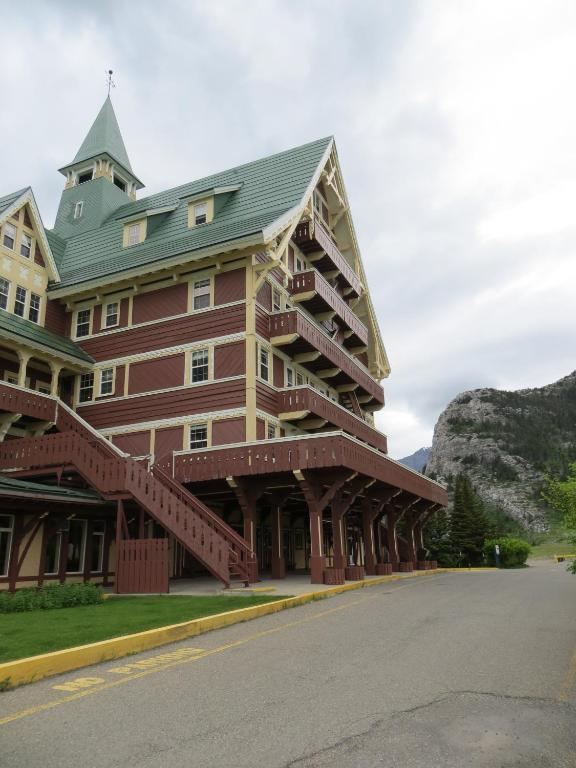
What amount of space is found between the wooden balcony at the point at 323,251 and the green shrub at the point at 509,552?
2552 cm

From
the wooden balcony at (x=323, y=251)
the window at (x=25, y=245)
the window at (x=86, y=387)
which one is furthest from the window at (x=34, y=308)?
the wooden balcony at (x=323, y=251)

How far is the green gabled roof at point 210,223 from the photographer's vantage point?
2712cm

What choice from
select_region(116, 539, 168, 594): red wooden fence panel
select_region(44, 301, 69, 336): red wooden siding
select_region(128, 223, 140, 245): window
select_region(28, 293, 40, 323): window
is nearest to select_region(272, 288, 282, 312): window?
select_region(128, 223, 140, 245): window

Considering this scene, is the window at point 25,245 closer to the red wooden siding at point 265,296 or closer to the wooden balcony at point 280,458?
the red wooden siding at point 265,296

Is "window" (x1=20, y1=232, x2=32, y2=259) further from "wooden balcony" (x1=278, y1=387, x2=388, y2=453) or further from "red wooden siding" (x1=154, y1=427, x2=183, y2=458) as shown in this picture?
"wooden balcony" (x1=278, y1=387, x2=388, y2=453)

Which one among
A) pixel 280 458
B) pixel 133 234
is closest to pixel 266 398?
pixel 280 458

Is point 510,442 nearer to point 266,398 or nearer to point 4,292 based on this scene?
point 266,398

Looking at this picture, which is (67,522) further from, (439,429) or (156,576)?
→ (439,429)

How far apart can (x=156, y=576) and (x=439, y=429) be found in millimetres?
137935

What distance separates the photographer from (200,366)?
1048 inches

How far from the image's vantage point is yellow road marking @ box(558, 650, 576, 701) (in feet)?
22.9

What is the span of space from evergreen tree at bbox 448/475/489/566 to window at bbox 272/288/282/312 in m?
31.5

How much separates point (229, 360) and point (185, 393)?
8.26ft

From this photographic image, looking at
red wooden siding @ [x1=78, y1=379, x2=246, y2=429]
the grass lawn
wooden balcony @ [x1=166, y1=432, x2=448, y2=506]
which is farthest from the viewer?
red wooden siding @ [x1=78, y1=379, x2=246, y2=429]
